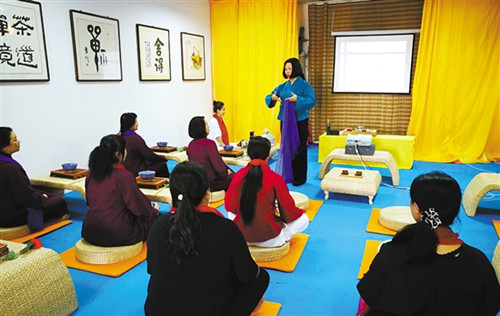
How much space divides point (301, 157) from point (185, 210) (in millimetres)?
3051

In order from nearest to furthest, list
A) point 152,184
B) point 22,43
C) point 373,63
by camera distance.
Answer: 1. point 152,184
2. point 22,43
3. point 373,63

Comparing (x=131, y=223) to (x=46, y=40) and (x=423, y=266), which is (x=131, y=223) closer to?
(x=423, y=266)

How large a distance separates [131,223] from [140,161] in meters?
1.35

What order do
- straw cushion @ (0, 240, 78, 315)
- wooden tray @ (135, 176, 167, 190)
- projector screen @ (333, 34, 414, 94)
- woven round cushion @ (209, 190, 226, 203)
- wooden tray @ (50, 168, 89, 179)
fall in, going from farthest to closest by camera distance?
1. projector screen @ (333, 34, 414, 94)
2. woven round cushion @ (209, 190, 226, 203)
3. wooden tray @ (50, 168, 89, 179)
4. wooden tray @ (135, 176, 167, 190)
5. straw cushion @ (0, 240, 78, 315)

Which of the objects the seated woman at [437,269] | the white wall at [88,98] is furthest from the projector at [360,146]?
the seated woman at [437,269]

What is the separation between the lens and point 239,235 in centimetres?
143

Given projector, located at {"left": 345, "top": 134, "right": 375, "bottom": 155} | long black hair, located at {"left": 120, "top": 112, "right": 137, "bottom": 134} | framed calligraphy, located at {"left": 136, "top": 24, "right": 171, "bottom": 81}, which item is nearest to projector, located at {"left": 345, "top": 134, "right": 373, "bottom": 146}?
projector, located at {"left": 345, "top": 134, "right": 375, "bottom": 155}

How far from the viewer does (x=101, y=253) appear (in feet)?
8.02

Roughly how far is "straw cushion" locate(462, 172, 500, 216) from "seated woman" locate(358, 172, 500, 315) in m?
2.28

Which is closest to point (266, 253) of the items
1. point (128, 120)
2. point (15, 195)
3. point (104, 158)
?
point (104, 158)

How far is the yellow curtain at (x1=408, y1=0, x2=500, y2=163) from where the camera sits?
5.11m

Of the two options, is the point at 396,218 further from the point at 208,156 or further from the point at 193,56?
the point at 193,56

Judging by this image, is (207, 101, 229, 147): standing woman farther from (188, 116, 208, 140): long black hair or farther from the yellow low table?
the yellow low table

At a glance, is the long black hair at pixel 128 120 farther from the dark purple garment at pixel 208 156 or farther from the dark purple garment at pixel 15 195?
the dark purple garment at pixel 15 195
